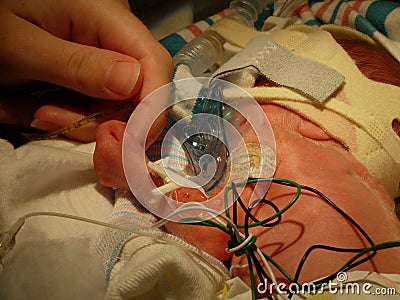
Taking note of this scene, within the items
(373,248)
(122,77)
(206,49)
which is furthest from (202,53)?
(373,248)

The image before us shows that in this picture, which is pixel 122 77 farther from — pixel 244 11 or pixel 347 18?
pixel 347 18

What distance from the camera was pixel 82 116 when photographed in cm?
85

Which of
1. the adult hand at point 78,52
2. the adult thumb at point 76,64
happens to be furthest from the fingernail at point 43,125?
the adult thumb at point 76,64

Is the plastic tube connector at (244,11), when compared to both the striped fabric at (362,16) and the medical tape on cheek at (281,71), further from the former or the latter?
the medical tape on cheek at (281,71)

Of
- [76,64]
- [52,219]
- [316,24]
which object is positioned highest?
[76,64]

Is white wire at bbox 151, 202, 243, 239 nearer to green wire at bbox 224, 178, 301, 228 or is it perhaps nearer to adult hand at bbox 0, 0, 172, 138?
green wire at bbox 224, 178, 301, 228

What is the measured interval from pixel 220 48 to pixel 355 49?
0.31 meters

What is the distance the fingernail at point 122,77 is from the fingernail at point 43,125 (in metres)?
0.19

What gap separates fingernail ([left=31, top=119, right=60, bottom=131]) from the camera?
33.4 inches

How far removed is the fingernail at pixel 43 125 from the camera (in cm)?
85

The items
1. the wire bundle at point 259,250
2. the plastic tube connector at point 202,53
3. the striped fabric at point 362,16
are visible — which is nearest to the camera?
the wire bundle at point 259,250

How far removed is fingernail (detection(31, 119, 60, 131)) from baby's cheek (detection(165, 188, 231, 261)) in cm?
30

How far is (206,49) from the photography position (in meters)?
1.04

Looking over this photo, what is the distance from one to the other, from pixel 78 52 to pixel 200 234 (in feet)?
1.17
